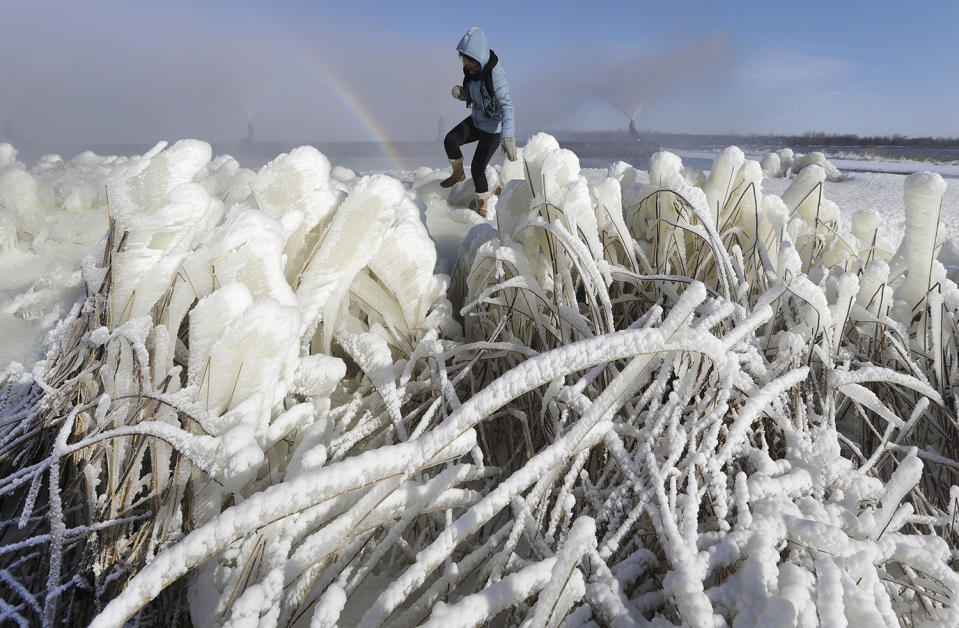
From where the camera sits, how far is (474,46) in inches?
87.2

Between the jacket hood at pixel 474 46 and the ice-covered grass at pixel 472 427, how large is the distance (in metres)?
1.44

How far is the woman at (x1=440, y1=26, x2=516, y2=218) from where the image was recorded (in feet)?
7.16

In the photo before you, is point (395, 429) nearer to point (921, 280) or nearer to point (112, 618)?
point (112, 618)

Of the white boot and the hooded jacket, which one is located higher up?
the hooded jacket

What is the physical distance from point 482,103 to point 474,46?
0.73ft

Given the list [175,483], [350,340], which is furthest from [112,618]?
[350,340]

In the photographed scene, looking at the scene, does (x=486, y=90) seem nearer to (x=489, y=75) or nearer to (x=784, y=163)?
(x=489, y=75)

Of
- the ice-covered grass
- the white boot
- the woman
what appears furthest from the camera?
the woman

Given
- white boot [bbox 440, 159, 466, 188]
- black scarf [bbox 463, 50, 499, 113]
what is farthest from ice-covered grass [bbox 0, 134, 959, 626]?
black scarf [bbox 463, 50, 499, 113]

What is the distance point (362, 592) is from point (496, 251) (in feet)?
1.62

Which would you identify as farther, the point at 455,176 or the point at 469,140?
the point at 469,140

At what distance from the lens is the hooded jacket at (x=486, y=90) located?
86.1 inches

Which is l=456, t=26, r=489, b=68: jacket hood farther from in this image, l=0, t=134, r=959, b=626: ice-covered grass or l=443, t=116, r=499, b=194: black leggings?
l=0, t=134, r=959, b=626: ice-covered grass

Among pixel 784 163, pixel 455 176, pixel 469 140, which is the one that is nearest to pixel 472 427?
pixel 455 176
